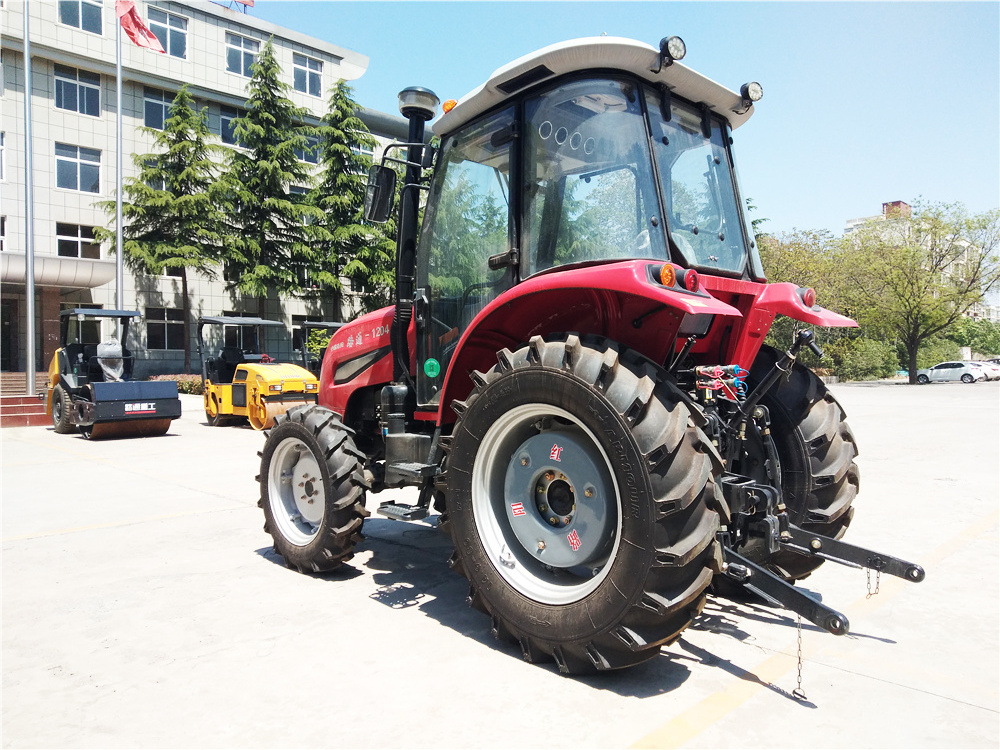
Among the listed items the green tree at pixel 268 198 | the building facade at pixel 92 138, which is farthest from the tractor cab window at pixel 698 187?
the green tree at pixel 268 198

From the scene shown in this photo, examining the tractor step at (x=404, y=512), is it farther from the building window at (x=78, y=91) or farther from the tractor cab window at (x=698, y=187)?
the building window at (x=78, y=91)

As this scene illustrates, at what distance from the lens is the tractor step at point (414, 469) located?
13.6 ft

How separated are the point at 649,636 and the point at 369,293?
1097 inches

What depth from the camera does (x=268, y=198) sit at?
2775cm

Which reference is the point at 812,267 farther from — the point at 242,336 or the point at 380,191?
the point at 380,191

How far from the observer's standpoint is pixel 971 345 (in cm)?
7906

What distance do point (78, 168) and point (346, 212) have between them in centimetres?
1013

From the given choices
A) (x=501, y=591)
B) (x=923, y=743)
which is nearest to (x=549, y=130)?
(x=501, y=591)

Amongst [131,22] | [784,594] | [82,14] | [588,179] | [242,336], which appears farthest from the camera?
[242,336]

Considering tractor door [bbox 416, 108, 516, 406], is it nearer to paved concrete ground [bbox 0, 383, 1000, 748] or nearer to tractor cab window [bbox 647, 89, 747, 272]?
tractor cab window [bbox 647, 89, 747, 272]

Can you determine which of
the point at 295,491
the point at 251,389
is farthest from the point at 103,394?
the point at 295,491

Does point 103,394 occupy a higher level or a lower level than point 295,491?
higher

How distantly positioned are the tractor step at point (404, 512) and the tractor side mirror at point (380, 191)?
1.80 meters

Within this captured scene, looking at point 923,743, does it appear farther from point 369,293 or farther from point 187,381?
point 369,293
